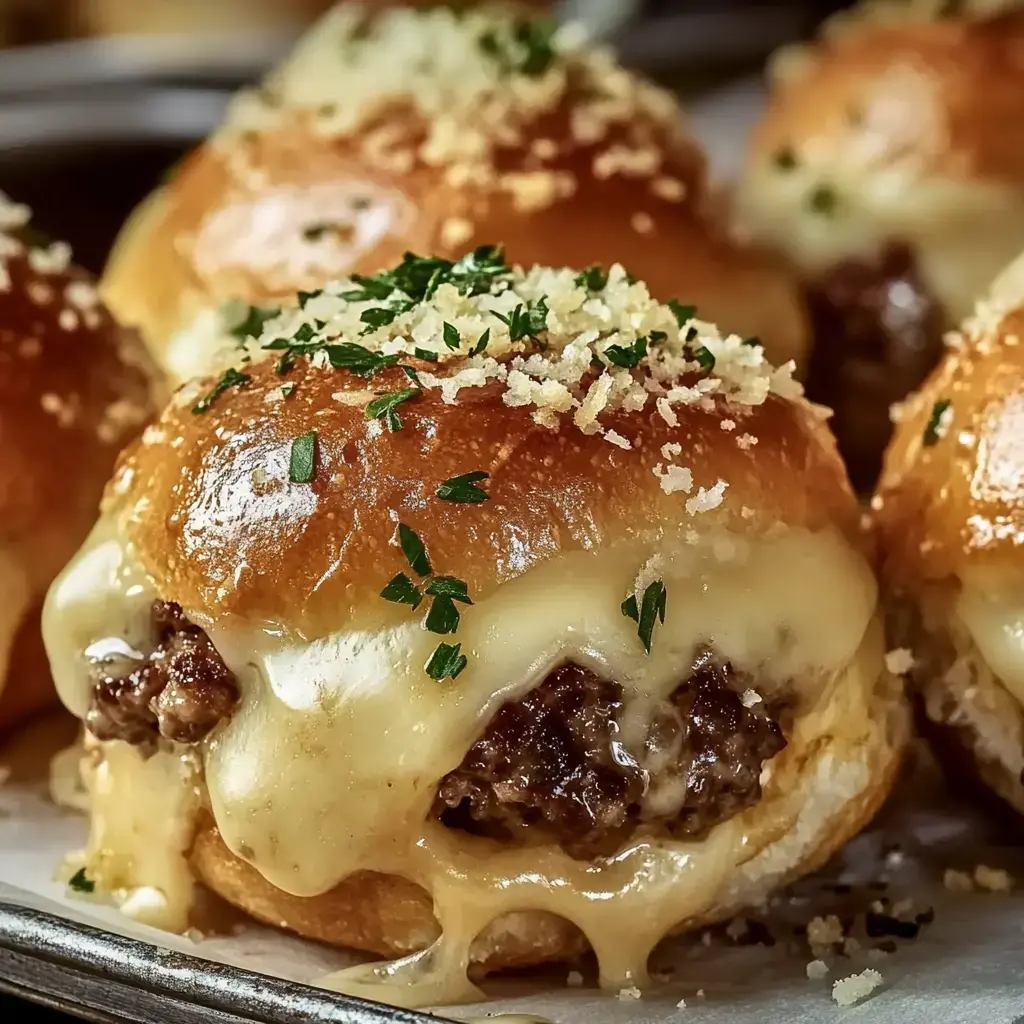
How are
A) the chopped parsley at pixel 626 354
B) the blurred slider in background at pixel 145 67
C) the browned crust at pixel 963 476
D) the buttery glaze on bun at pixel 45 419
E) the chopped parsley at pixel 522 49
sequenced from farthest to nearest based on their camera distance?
the blurred slider in background at pixel 145 67, the chopped parsley at pixel 522 49, the buttery glaze on bun at pixel 45 419, the browned crust at pixel 963 476, the chopped parsley at pixel 626 354

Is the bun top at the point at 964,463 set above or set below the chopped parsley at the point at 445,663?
below

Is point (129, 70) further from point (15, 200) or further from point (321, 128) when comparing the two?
point (321, 128)

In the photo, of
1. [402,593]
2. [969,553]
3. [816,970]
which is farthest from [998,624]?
[402,593]

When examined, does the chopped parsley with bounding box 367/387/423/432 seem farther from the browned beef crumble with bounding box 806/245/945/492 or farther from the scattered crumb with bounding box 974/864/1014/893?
the browned beef crumble with bounding box 806/245/945/492

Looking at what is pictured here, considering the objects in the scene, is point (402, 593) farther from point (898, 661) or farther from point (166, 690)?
point (898, 661)

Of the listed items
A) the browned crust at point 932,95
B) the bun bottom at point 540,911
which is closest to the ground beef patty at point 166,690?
the bun bottom at point 540,911

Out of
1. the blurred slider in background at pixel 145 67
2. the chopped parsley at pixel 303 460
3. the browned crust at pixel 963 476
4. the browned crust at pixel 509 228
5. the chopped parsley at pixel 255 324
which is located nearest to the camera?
the chopped parsley at pixel 303 460

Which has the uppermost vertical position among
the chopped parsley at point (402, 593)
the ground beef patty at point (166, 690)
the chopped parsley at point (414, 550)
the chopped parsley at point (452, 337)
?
the chopped parsley at point (452, 337)

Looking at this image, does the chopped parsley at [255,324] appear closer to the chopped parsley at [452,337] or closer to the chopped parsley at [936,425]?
the chopped parsley at [452,337]

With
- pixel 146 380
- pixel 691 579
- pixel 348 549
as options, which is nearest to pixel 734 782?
pixel 691 579
